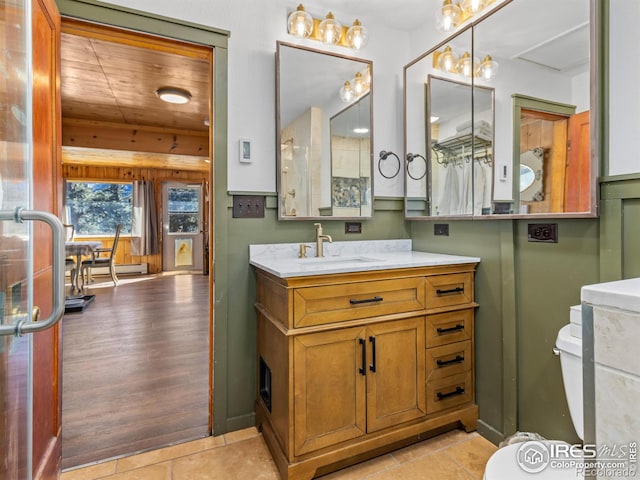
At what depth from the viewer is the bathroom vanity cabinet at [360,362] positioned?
149 centimetres

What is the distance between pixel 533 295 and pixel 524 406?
0.55 metres

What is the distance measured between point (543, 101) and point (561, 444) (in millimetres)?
1390

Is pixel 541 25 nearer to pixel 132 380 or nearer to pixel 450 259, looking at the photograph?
pixel 450 259

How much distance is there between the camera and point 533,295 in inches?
64.6

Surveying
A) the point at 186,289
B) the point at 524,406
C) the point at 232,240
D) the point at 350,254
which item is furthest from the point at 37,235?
the point at 186,289

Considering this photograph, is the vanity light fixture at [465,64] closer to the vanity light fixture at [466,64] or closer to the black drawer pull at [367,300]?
the vanity light fixture at [466,64]

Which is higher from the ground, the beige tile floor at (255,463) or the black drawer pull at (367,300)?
the black drawer pull at (367,300)

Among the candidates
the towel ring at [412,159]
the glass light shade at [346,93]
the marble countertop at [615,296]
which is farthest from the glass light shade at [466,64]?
the marble countertop at [615,296]

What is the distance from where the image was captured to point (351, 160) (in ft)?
7.35

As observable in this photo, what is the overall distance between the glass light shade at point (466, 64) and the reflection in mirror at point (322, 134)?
0.54 m

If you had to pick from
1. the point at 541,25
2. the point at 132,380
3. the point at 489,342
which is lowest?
the point at 132,380

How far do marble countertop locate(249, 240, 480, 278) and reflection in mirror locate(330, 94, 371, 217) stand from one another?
9.0 inches

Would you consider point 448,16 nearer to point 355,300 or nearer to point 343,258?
point 343,258

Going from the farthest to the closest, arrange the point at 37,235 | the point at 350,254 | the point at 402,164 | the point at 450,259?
the point at 402,164 < the point at 350,254 < the point at 450,259 < the point at 37,235
